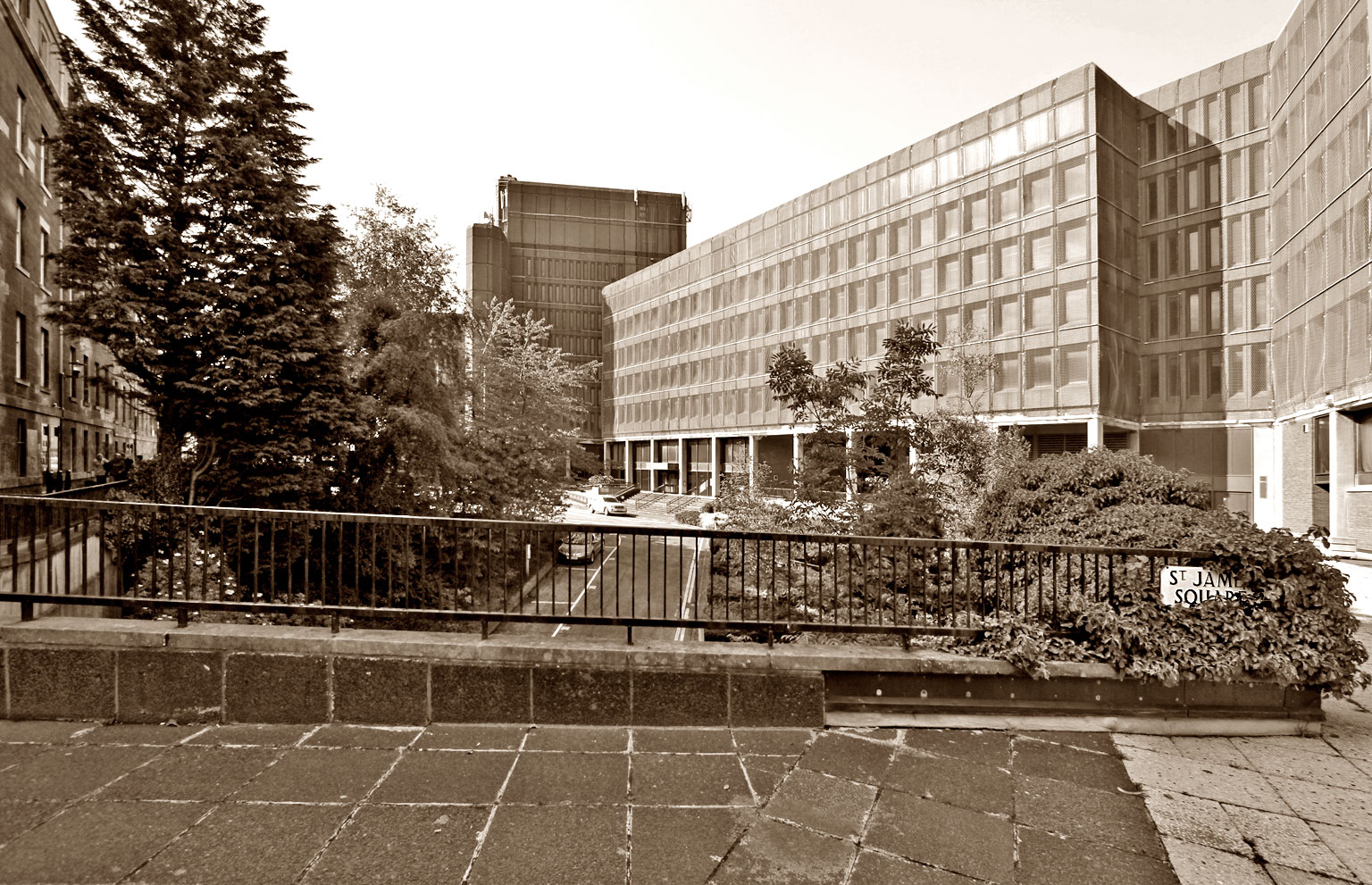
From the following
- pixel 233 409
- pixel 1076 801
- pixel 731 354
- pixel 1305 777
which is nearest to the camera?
pixel 1076 801

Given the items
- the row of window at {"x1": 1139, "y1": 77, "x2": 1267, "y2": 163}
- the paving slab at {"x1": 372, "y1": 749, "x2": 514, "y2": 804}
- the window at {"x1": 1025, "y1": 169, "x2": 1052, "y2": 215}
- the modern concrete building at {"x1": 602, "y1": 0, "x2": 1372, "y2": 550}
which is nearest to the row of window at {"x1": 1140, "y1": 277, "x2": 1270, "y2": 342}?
the modern concrete building at {"x1": 602, "y1": 0, "x2": 1372, "y2": 550}

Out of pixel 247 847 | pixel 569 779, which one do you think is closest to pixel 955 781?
pixel 569 779

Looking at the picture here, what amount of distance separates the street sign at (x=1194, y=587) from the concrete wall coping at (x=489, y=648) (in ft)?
2.38

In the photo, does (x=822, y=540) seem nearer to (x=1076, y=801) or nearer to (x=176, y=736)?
(x=1076, y=801)

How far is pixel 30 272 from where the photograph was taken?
90.4 feet

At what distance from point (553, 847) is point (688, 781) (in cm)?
99

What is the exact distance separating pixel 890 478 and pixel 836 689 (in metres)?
6.30

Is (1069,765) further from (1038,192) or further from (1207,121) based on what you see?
(1207,121)

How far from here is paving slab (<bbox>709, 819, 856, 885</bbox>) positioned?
3.22 m

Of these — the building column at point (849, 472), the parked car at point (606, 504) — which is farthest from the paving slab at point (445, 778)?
the parked car at point (606, 504)

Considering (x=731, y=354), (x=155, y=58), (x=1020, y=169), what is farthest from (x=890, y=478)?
(x=731, y=354)

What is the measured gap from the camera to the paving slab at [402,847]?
316cm

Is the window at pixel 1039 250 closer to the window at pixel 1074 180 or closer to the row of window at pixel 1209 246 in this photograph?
the window at pixel 1074 180

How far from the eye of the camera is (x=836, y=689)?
5133mm
